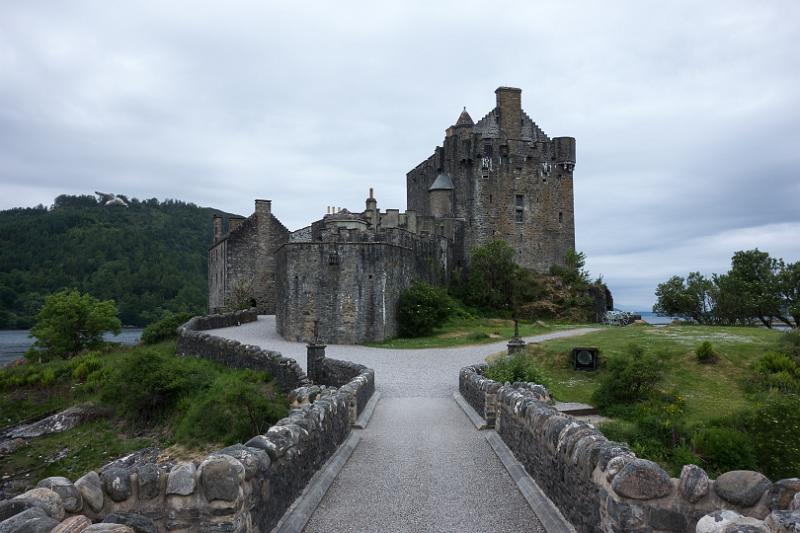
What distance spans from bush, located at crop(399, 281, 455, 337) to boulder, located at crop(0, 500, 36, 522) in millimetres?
27145

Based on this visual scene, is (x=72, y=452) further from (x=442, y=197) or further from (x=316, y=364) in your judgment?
(x=442, y=197)

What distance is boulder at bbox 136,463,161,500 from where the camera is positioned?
490 centimetres

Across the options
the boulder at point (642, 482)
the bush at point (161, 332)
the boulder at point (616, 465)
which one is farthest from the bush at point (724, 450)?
the bush at point (161, 332)

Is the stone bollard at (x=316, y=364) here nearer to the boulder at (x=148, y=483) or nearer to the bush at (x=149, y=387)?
the bush at (x=149, y=387)

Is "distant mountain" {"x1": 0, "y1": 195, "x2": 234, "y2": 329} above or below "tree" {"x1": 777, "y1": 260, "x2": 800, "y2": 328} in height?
above

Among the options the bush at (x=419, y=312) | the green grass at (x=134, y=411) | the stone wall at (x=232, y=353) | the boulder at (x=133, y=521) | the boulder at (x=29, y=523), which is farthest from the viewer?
the bush at (x=419, y=312)

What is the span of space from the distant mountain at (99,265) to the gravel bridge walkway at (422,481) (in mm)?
63602

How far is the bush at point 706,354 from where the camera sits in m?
20.7

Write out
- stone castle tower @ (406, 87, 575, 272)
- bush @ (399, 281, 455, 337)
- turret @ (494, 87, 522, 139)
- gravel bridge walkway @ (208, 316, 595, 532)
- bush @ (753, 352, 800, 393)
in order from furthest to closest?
turret @ (494, 87, 522, 139) → stone castle tower @ (406, 87, 575, 272) → bush @ (399, 281, 455, 337) → bush @ (753, 352, 800, 393) → gravel bridge walkway @ (208, 316, 595, 532)

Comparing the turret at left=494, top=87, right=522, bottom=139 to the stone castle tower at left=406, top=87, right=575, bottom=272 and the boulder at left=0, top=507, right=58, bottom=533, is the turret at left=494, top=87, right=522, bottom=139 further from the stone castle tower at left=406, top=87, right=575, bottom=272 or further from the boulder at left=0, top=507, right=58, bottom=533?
the boulder at left=0, top=507, right=58, bottom=533

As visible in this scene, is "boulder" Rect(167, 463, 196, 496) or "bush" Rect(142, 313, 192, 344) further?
"bush" Rect(142, 313, 192, 344)

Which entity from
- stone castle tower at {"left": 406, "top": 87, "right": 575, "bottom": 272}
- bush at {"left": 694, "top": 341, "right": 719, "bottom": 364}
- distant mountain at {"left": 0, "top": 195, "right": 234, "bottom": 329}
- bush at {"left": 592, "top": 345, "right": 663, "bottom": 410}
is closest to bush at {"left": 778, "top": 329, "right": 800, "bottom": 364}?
Result: bush at {"left": 694, "top": 341, "right": 719, "bottom": 364}

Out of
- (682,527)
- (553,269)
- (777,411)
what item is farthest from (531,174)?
(682,527)

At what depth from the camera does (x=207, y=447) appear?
1530 cm
